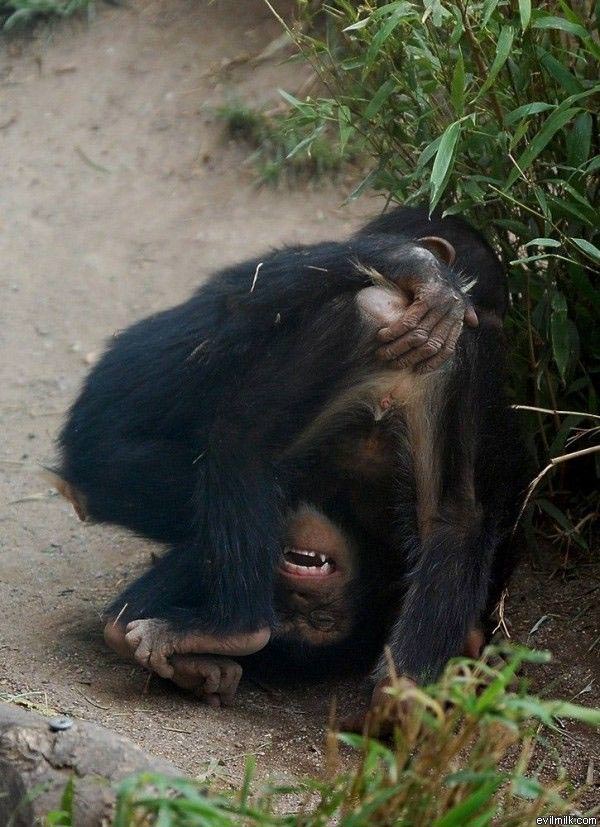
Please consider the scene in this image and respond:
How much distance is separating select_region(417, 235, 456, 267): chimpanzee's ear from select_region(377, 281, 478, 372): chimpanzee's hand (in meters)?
0.25

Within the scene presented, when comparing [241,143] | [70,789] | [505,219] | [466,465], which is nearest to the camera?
[70,789]

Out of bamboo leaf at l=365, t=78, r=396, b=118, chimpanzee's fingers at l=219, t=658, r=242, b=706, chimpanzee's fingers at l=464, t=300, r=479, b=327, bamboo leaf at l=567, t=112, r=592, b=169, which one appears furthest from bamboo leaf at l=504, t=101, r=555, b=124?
chimpanzee's fingers at l=219, t=658, r=242, b=706

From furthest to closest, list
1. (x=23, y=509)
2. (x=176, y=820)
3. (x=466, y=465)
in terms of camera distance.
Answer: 1. (x=23, y=509)
2. (x=466, y=465)
3. (x=176, y=820)

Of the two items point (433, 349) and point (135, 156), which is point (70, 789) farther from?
point (135, 156)

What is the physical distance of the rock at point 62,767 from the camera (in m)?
2.45

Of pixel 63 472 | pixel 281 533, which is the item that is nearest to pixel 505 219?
pixel 281 533

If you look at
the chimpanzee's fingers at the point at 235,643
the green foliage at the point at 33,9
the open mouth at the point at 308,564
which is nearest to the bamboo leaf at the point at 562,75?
the open mouth at the point at 308,564

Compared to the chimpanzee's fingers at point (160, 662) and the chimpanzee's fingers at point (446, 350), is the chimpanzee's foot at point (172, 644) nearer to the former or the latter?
the chimpanzee's fingers at point (160, 662)

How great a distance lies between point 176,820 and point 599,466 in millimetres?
2261

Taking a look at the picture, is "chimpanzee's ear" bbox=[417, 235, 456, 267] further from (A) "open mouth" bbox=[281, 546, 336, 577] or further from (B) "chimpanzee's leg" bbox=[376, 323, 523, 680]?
(A) "open mouth" bbox=[281, 546, 336, 577]

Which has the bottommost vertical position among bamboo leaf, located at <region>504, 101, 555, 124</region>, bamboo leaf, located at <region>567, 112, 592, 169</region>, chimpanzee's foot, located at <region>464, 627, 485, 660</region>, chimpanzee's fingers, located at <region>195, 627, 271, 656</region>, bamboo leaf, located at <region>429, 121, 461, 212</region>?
chimpanzee's foot, located at <region>464, 627, 485, 660</region>

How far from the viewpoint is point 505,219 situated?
3.94m

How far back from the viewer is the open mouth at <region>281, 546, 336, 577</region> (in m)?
3.84

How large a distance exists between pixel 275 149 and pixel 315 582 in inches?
164
